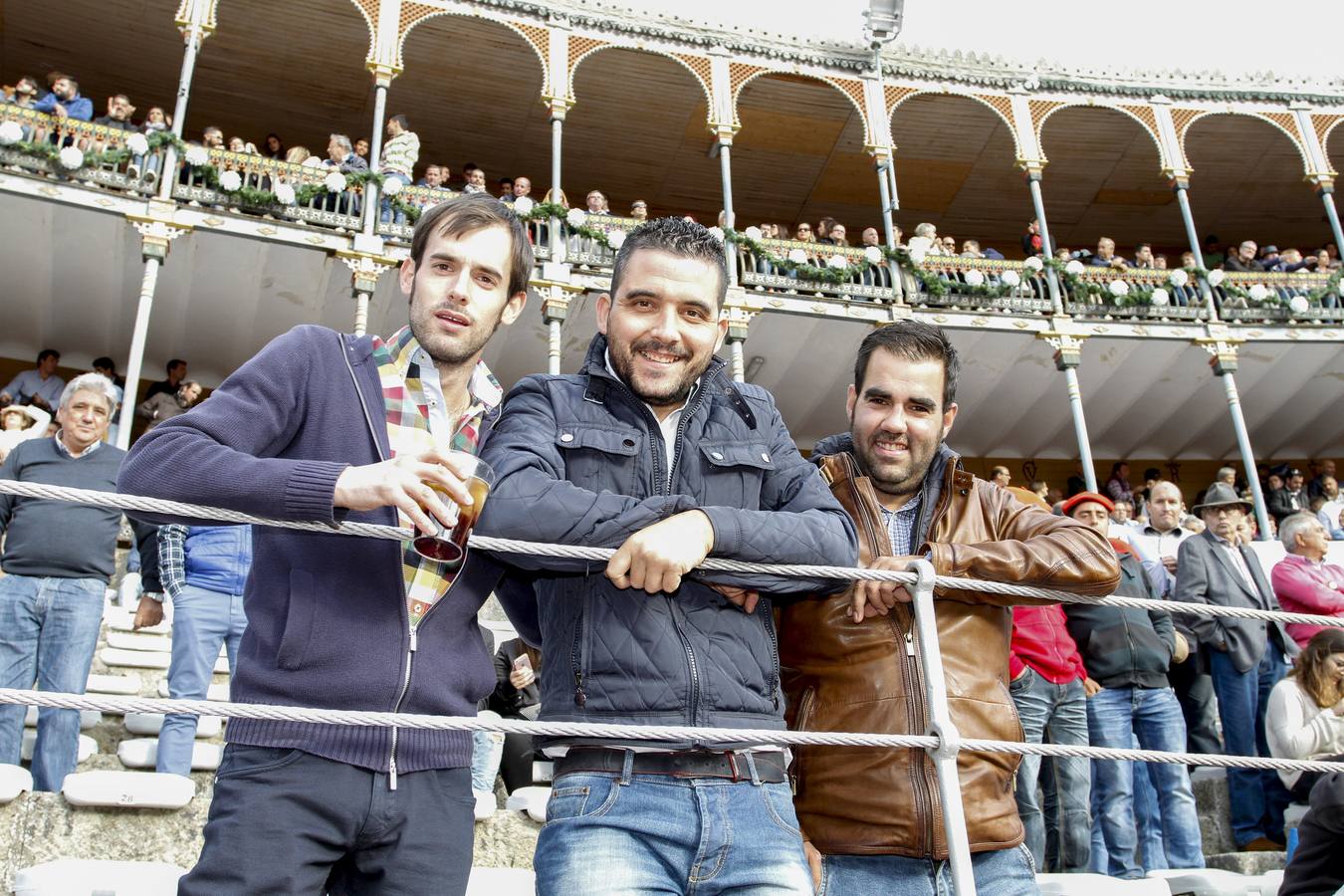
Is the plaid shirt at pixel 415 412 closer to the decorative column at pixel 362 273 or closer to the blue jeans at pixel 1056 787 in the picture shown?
the blue jeans at pixel 1056 787

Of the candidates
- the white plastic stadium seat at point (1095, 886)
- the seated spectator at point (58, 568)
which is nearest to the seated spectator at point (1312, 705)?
the white plastic stadium seat at point (1095, 886)

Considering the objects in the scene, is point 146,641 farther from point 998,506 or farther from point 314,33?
point 314,33

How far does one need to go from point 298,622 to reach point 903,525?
1.43m

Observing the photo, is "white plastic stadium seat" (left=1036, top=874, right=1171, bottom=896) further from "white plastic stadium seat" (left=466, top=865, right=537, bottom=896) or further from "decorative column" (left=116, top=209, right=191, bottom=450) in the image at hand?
"decorative column" (left=116, top=209, right=191, bottom=450)

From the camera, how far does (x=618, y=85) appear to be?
15508 mm

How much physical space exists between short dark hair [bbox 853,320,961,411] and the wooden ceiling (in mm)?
13260

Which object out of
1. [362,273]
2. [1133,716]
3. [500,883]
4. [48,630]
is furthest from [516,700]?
[362,273]

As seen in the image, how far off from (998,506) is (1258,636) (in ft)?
14.5

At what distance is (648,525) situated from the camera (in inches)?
69.4

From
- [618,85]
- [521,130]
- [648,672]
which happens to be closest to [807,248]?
[618,85]

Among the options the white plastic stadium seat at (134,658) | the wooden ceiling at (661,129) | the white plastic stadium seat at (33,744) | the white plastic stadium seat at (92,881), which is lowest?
the white plastic stadium seat at (92,881)

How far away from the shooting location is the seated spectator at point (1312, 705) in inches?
164

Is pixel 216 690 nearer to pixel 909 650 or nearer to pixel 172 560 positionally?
pixel 172 560

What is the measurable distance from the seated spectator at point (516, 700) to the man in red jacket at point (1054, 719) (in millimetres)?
2159
